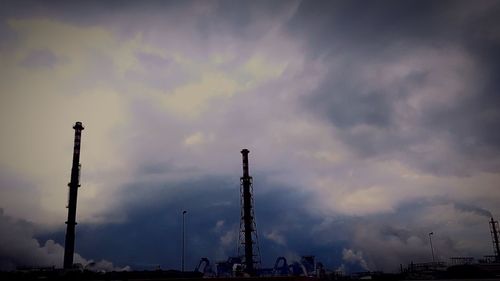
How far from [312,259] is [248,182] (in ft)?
145

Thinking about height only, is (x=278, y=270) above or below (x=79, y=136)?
below

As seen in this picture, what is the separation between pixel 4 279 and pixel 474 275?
163 m

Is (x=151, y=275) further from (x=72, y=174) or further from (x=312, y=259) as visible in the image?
(x=312, y=259)

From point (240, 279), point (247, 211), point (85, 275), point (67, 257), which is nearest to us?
point (240, 279)

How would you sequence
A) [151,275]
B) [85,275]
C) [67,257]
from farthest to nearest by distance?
[67,257] < [151,275] < [85,275]

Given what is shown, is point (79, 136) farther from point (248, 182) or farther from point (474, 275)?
point (474, 275)

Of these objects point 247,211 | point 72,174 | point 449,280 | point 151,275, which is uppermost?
point 72,174

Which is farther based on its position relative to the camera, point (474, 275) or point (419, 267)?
point (419, 267)

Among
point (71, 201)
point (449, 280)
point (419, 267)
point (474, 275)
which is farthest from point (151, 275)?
point (419, 267)

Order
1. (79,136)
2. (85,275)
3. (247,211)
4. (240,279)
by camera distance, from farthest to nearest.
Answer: (247,211) < (79,136) < (85,275) < (240,279)

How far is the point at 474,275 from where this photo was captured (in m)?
158

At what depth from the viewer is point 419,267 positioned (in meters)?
194

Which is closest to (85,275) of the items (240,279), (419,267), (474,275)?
(240,279)

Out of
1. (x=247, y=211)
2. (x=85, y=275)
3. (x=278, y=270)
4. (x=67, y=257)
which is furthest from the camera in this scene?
(x=278, y=270)
